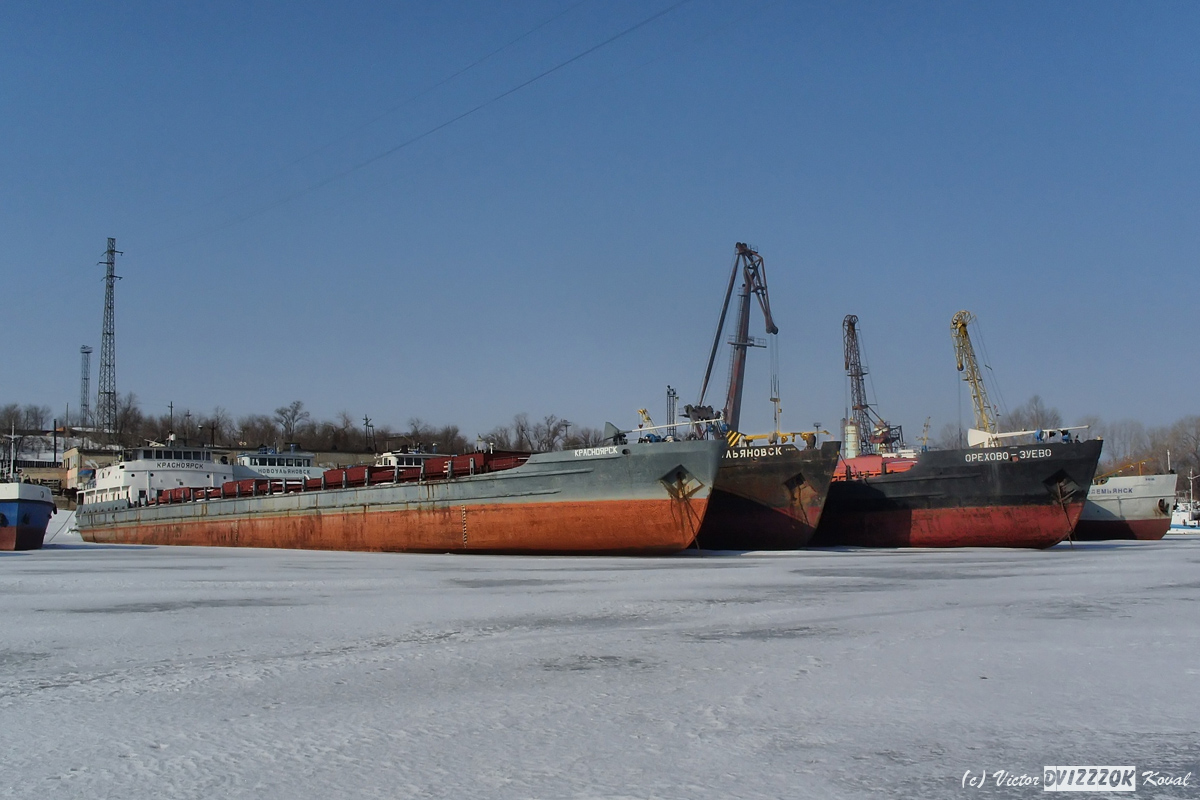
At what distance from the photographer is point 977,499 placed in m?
27.2

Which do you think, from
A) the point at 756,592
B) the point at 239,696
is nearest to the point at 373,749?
the point at 239,696

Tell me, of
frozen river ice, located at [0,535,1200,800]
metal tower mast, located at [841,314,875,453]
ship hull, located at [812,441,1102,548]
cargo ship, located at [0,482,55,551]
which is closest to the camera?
frozen river ice, located at [0,535,1200,800]

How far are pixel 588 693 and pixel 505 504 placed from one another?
1850 cm

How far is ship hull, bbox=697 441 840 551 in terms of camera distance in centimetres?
2533

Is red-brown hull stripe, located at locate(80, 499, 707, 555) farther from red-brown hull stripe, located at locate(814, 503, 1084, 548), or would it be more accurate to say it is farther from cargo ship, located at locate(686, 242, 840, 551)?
red-brown hull stripe, located at locate(814, 503, 1084, 548)

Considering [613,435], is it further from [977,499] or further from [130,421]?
[130,421]

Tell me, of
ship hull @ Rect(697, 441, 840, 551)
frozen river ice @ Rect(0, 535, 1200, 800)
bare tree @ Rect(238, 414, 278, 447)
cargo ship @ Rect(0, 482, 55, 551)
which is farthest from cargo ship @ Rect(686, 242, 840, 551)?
bare tree @ Rect(238, 414, 278, 447)

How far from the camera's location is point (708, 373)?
2188 inches

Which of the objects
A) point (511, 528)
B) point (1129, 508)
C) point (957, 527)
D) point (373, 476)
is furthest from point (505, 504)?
point (1129, 508)

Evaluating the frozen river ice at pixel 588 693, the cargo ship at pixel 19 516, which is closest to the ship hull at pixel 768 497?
the frozen river ice at pixel 588 693

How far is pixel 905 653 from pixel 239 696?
511 centimetres

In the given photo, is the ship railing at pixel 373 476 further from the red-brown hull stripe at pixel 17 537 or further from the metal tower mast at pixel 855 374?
the metal tower mast at pixel 855 374

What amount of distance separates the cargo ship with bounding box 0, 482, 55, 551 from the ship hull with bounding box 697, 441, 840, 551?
2187 cm

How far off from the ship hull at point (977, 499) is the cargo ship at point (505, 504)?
9.48 meters
